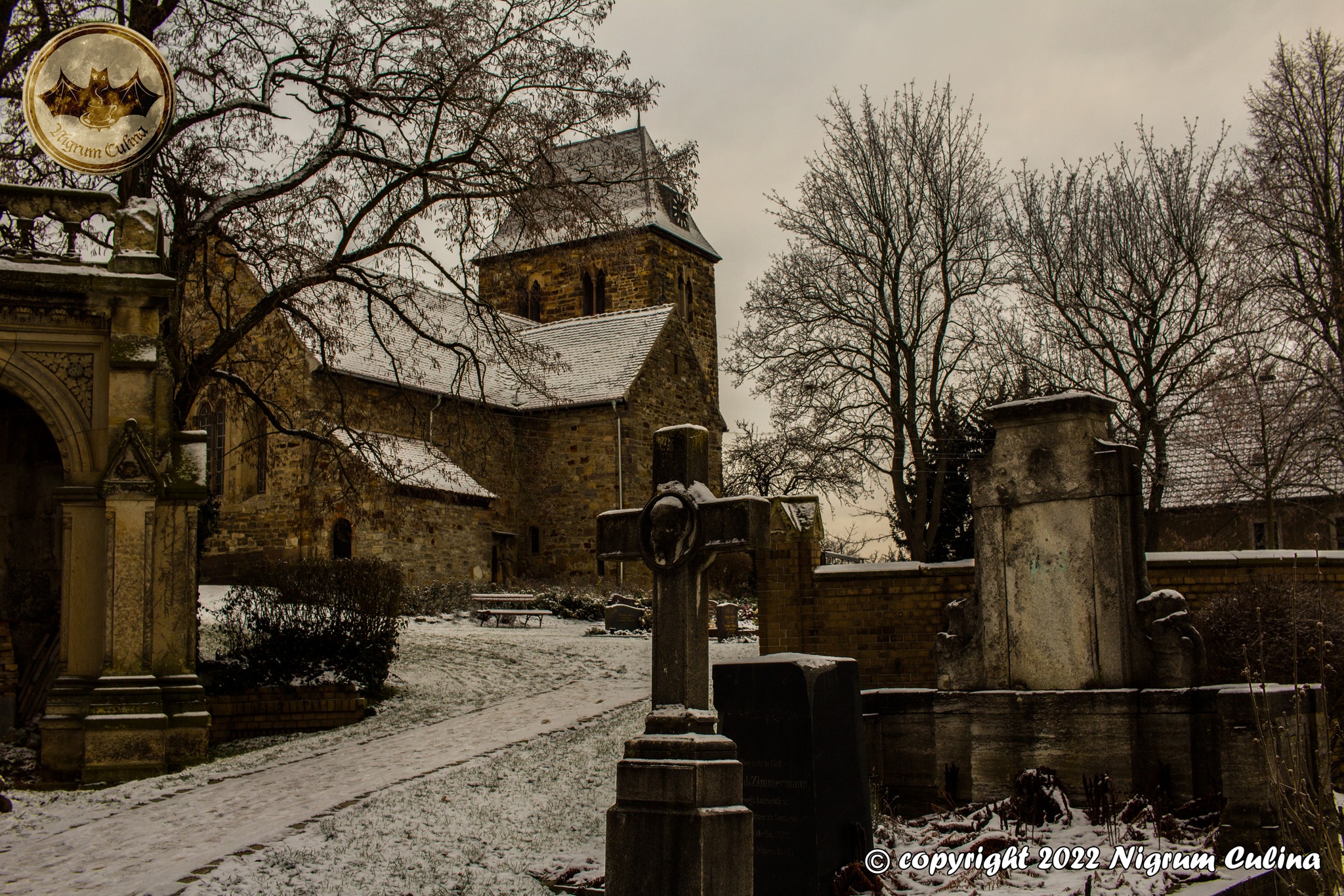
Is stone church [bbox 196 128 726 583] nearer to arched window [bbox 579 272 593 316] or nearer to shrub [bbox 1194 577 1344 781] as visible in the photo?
arched window [bbox 579 272 593 316]

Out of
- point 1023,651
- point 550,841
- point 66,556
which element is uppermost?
point 66,556

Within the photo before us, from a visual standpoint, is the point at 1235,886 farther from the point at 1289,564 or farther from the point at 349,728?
the point at 349,728

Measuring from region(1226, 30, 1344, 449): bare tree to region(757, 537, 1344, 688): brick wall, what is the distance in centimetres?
1050

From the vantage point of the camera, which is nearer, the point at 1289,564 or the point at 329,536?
the point at 1289,564

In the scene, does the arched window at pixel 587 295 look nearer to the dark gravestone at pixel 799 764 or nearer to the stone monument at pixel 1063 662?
the stone monument at pixel 1063 662

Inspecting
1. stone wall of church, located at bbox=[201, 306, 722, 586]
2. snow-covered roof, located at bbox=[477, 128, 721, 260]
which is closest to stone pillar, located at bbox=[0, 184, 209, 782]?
snow-covered roof, located at bbox=[477, 128, 721, 260]

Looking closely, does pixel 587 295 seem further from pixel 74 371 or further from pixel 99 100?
pixel 74 371

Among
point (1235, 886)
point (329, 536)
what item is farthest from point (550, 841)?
point (329, 536)

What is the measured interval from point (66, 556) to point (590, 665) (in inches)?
305

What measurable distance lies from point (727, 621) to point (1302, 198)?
44.3 ft

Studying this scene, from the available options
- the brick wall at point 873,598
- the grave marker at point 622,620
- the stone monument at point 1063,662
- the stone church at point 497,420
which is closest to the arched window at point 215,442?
the stone church at point 497,420

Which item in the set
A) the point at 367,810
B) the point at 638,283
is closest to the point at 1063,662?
the point at 367,810

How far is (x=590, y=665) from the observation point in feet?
55.1

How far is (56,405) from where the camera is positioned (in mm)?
10930
